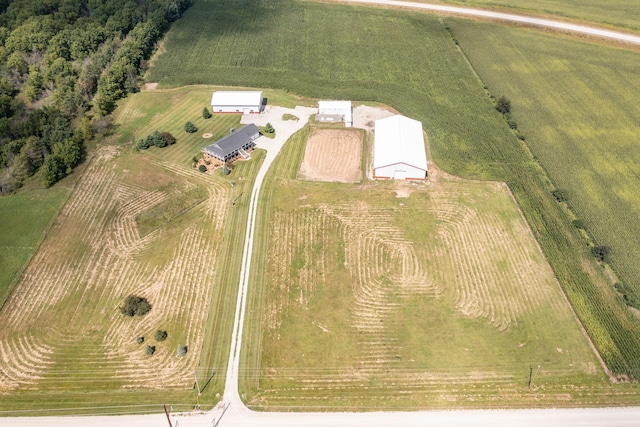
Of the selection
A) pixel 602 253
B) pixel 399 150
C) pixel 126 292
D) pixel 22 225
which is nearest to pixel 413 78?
pixel 399 150

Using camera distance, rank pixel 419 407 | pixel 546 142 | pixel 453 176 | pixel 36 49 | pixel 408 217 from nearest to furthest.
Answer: pixel 419 407
pixel 408 217
pixel 453 176
pixel 546 142
pixel 36 49

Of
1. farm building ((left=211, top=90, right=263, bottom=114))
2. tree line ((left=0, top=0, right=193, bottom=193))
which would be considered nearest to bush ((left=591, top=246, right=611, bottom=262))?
farm building ((left=211, top=90, right=263, bottom=114))

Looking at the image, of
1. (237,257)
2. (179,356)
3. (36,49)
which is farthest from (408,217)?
(36,49)

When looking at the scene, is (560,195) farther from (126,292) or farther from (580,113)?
(126,292)

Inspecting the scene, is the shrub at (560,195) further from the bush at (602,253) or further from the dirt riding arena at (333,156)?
the dirt riding arena at (333,156)

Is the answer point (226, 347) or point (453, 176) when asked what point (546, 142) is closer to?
point (453, 176)
